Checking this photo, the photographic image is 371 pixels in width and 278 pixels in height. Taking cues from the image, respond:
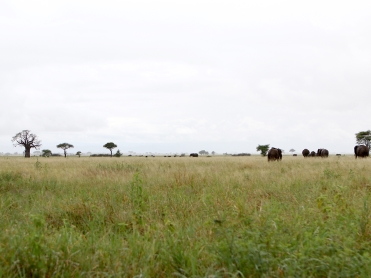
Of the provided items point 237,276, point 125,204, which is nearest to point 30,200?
point 125,204

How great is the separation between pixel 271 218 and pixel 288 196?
279 centimetres

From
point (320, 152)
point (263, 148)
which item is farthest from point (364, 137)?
point (320, 152)

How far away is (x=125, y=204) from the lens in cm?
573

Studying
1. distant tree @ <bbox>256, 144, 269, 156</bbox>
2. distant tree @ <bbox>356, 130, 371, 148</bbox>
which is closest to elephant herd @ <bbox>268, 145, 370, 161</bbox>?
distant tree @ <bbox>256, 144, 269, 156</bbox>

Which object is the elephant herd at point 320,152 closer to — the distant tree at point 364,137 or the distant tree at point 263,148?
the distant tree at point 263,148

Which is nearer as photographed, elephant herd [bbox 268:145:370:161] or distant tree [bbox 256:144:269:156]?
elephant herd [bbox 268:145:370:161]

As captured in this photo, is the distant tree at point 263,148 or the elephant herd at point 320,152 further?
the distant tree at point 263,148

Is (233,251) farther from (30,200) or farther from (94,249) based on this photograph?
(30,200)

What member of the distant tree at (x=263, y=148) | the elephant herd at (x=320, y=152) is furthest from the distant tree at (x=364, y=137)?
the elephant herd at (x=320, y=152)

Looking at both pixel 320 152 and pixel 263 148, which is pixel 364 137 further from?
pixel 320 152

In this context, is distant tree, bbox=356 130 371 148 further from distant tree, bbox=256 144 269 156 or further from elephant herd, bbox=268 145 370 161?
elephant herd, bbox=268 145 370 161

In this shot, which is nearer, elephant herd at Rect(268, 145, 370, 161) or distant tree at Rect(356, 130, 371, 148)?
elephant herd at Rect(268, 145, 370, 161)

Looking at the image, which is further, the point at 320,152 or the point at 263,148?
the point at 263,148

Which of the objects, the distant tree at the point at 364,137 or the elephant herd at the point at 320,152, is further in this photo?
the distant tree at the point at 364,137
